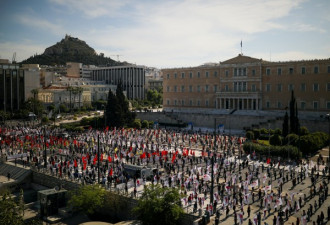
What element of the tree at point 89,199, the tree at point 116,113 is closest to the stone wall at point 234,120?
the tree at point 116,113

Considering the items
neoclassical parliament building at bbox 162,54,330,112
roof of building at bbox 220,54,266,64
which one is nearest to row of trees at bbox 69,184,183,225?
neoclassical parliament building at bbox 162,54,330,112

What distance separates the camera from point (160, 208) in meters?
22.3

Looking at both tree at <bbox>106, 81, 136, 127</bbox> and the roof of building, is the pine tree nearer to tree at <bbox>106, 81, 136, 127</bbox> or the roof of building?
tree at <bbox>106, 81, 136, 127</bbox>

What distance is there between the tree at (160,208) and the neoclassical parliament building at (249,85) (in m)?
47.7

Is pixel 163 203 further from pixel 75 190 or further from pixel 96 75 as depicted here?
pixel 96 75

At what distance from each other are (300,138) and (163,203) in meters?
25.4


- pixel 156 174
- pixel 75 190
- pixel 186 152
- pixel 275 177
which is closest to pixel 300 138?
pixel 275 177

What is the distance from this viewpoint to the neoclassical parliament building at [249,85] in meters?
61.8

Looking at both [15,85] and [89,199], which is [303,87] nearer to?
[89,199]

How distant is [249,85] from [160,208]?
52.9 meters

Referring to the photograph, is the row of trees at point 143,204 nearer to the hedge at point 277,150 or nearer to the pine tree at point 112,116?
the hedge at point 277,150

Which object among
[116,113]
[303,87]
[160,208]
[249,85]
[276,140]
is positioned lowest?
[160,208]

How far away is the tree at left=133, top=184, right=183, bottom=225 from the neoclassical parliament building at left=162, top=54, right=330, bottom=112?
4773 cm

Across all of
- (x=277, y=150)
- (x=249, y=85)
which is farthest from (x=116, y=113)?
(x=277, y=150)
